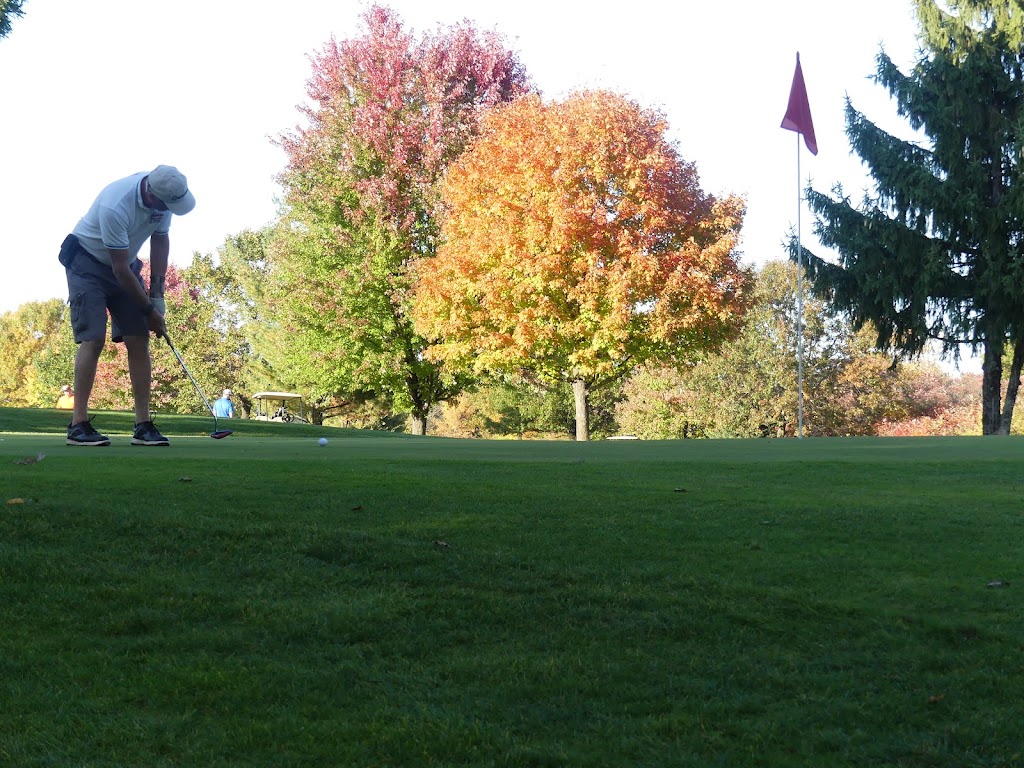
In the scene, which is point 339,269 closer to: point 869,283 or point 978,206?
point 869,283

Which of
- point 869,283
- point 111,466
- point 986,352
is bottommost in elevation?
point 111,466

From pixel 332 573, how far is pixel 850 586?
7.44 ft

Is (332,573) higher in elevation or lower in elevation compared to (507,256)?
lower

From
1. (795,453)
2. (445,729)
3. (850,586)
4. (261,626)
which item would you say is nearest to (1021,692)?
(850,586)

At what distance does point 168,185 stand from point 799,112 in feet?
84.7

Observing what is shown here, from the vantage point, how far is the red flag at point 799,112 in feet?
98.3

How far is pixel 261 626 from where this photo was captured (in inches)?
146

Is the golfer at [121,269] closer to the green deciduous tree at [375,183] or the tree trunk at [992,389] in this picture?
the green deciduous tree at [375,183]

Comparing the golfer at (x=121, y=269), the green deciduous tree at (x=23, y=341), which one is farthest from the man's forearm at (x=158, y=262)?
the green deciduous tree at (x=23, y=341)

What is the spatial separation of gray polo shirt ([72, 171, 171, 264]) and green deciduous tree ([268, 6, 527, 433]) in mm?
22061

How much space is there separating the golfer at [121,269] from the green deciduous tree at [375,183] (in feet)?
71.4

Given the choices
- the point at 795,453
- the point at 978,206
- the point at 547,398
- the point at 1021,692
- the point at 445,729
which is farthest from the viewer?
the point at 547,398

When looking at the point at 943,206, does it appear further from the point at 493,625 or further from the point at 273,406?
the point at 273,406

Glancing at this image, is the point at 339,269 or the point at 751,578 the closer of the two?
the point at 751,578
